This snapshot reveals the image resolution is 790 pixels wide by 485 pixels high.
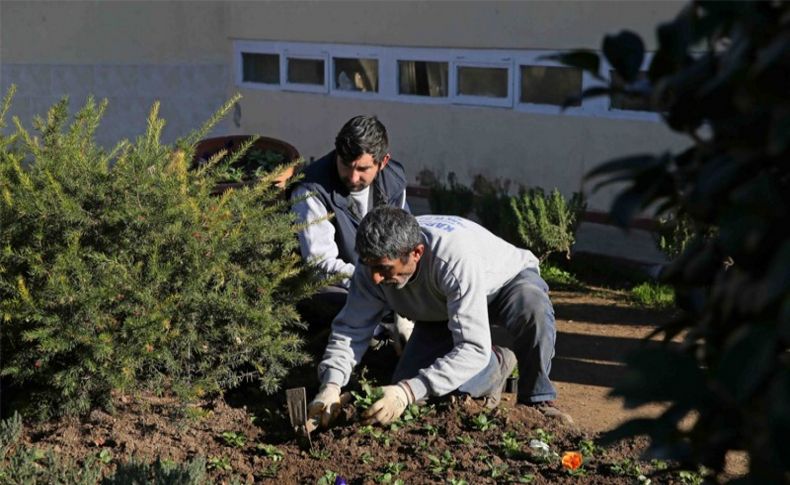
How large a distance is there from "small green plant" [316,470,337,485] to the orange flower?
90 cm

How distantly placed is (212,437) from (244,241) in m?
0.94

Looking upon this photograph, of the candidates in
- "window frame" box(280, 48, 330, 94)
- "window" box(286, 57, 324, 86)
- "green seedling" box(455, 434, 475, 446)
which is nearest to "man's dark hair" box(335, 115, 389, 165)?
"green seedling" box(455, 434, 475, 446)

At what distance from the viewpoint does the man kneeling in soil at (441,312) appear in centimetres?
439

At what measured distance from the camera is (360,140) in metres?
5.29

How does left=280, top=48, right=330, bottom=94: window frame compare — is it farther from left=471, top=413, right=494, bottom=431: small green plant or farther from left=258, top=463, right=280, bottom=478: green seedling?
left=258, top=463, right=280, bottom=478: green seedling

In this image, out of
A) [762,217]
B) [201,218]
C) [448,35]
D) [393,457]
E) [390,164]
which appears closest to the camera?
[762,217]

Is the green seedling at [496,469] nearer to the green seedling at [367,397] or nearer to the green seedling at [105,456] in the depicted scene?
the green seedling at [367,397]

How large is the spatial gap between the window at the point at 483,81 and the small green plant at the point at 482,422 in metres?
5.64

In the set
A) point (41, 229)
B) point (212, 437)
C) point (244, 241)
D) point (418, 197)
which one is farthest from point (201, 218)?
point (418, 197)

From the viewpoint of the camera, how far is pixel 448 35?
1022cm

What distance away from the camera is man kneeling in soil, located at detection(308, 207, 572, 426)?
4387mm

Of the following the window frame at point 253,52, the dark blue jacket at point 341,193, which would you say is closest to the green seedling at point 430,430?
the dark blue jacket at point 341,193

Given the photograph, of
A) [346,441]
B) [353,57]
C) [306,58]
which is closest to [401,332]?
[346,441]

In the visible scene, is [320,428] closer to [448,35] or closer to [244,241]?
[244,241]
